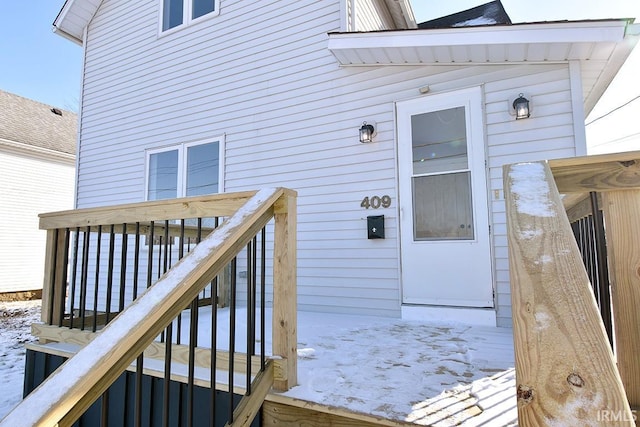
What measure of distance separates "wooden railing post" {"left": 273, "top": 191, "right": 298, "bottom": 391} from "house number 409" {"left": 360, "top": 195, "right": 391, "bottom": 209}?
2127 millimetres

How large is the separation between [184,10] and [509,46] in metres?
4.80

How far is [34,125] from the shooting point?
1103 cm

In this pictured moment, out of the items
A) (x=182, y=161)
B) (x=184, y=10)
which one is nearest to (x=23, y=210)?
(x=182, y=161)

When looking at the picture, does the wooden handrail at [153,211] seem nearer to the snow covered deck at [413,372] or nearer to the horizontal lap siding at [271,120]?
the snow covered deck at [413,372]

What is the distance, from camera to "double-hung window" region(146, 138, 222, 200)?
16.4 feet

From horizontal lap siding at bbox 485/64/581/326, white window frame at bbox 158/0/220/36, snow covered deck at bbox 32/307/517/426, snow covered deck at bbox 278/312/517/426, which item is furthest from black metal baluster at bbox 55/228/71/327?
white window frame at bbox 158/0/220/36

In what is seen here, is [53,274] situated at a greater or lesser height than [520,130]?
lesser

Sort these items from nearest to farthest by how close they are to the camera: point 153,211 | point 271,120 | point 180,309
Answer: point 180,309
point 153,211
point 271,120

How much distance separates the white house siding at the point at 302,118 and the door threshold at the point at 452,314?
5.1 inches

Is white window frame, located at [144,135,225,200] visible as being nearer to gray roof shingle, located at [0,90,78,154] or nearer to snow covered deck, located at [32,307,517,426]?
snow covered deck, located at [32,307,517,426]

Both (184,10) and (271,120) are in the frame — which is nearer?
(271,120)

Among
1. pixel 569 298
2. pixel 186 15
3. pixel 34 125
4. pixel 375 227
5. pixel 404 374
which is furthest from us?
pixel 34 125

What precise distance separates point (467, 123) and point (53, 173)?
11908 mm

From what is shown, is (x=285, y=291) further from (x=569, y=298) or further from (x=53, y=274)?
(x=53, y=274)
